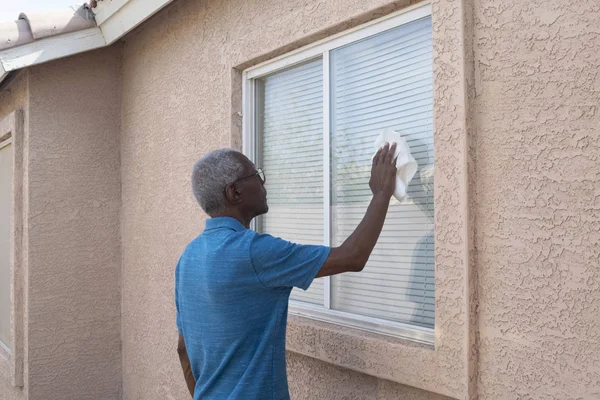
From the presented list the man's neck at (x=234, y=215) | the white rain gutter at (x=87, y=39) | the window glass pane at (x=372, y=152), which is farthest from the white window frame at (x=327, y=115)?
the white rain gutter at (x=87, y=39)

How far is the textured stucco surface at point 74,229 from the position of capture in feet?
17.9

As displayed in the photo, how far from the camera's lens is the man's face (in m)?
2.67

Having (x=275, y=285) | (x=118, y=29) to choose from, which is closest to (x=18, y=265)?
(x=118, y=29)

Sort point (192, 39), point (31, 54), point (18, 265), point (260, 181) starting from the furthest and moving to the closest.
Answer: point (18, 265), point (31, 54), point (192, 39), point (260, 181)

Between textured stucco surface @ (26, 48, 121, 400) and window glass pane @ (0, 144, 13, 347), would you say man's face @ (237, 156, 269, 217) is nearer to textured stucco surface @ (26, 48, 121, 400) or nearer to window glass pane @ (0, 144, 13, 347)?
textured stucco surface @ (26, 48, 121, 400)

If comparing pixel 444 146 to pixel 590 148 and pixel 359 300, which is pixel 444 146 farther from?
pixel 359 300

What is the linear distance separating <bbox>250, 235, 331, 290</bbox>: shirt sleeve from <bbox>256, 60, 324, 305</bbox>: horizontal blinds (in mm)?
1088

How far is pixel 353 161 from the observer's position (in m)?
3.28

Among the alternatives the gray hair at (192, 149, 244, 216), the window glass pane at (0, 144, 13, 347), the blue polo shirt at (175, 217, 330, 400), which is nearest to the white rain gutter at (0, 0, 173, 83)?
the window glass pane at (0, 144, 13, 347)

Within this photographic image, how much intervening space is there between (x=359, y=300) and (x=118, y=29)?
129 inches

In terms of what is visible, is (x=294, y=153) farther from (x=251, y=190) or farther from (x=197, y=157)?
(x=251, y=190)

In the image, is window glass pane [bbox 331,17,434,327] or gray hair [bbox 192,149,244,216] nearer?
gray hair [bbox 192,149,244,216]

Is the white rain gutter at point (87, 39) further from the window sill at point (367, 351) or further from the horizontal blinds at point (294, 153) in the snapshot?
the window sill at point (367, 351)

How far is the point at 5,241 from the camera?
22.5 ft
